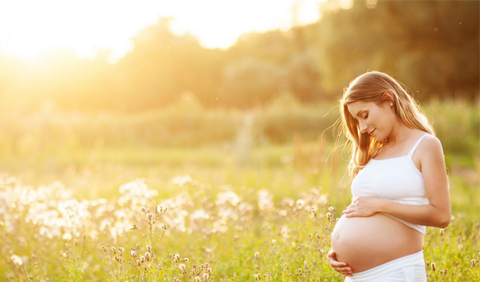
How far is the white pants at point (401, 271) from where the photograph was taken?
2809 mm

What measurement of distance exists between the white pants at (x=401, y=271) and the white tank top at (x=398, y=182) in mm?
190

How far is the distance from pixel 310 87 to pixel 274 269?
40.5 meters

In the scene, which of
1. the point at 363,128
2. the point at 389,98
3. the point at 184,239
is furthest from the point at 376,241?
the point at 184,239

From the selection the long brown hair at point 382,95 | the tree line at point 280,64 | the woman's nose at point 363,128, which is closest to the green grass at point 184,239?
the woman's nose at point 363,128

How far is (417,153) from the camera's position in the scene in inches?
109

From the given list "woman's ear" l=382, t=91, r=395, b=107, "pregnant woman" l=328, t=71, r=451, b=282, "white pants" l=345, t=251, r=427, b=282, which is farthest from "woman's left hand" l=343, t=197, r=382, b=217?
"woman's ear" l=382, t=91, r=395, b=107

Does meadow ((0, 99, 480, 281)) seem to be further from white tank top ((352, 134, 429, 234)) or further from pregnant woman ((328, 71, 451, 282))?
white tank top ((352, 134, 429, 234))

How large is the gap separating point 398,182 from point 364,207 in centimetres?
24

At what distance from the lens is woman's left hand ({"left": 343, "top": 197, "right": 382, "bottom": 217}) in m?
2.83

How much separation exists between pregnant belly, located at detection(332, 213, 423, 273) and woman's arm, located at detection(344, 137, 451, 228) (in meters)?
0.13

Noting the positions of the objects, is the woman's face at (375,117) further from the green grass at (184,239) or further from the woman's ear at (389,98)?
the green grass at (184,239)

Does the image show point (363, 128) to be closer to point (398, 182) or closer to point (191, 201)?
point (398, 182)

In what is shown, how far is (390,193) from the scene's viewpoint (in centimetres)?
284

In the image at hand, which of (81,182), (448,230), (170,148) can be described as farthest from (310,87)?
(448,230)
